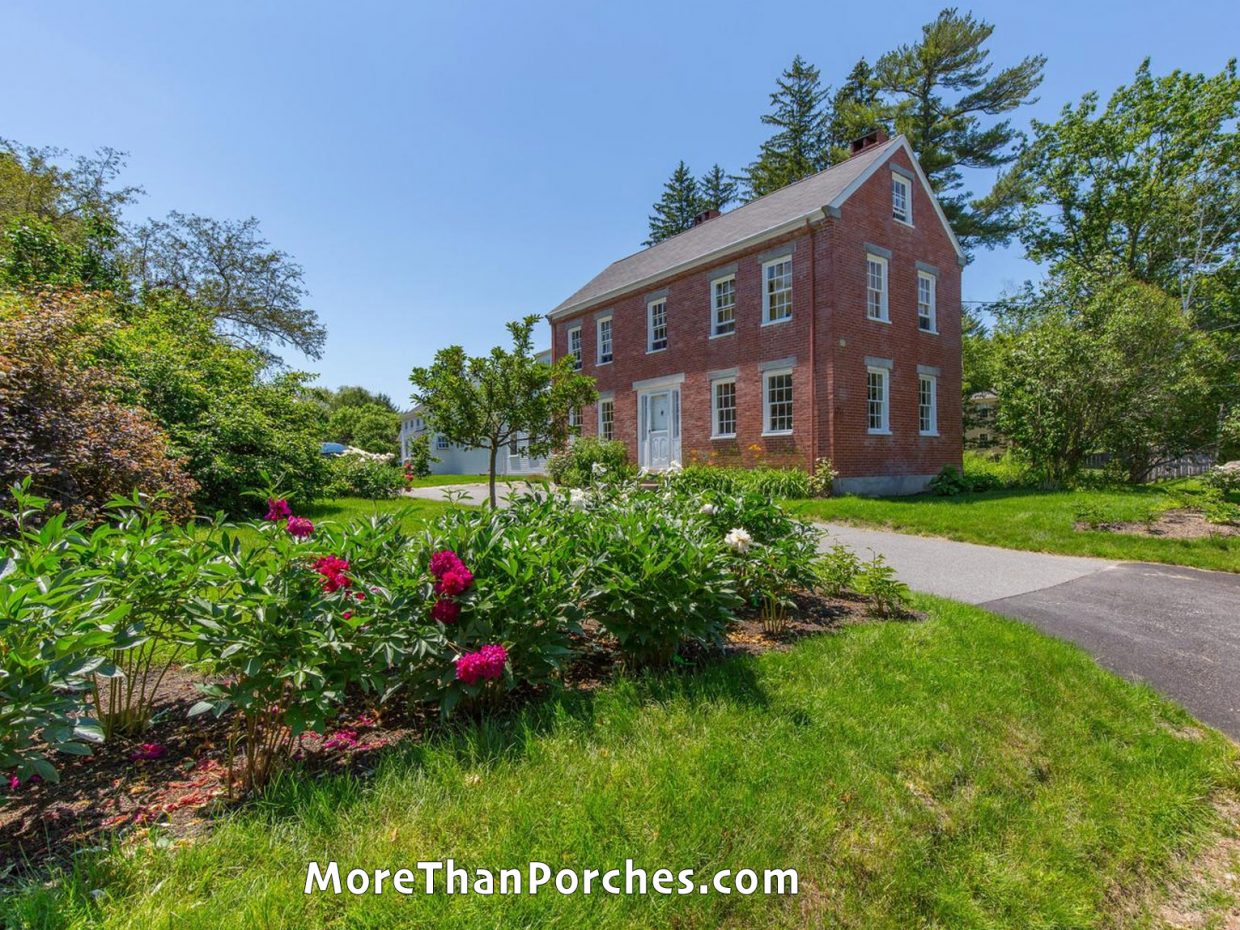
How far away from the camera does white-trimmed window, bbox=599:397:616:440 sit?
1888 cm

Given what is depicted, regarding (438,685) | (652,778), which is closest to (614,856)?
(652,778)

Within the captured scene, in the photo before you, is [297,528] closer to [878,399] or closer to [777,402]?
[777,402]

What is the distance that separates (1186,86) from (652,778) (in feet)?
105

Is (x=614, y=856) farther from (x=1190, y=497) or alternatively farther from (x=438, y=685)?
(x=1190, y=497)

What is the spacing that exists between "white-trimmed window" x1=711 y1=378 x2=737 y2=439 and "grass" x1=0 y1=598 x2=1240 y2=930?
40.3 ft

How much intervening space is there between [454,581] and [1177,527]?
11.4 m

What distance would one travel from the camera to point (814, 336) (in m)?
13.3

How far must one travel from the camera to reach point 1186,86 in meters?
20.7

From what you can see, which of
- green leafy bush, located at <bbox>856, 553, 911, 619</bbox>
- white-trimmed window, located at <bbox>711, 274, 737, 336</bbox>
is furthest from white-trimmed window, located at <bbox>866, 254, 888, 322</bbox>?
green leafy bush, located at <bbox>856, 553, 911, 619</bbox>

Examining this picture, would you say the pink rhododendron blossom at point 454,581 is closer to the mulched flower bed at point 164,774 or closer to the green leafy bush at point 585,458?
the mulched flower bed at point 164,774

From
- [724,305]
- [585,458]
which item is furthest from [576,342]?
[724,305]

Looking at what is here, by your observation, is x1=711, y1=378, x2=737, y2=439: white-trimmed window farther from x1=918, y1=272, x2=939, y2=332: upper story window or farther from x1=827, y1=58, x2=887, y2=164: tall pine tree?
x1=827, y1=58, x2=887, y2=164: tall pine tree

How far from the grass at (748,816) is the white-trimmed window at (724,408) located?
12.3 metres

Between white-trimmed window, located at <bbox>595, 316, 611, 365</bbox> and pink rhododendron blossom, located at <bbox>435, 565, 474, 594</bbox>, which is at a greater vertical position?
white-trimmed window, located at <bbox>595, 316, 611, 365</bbox>
